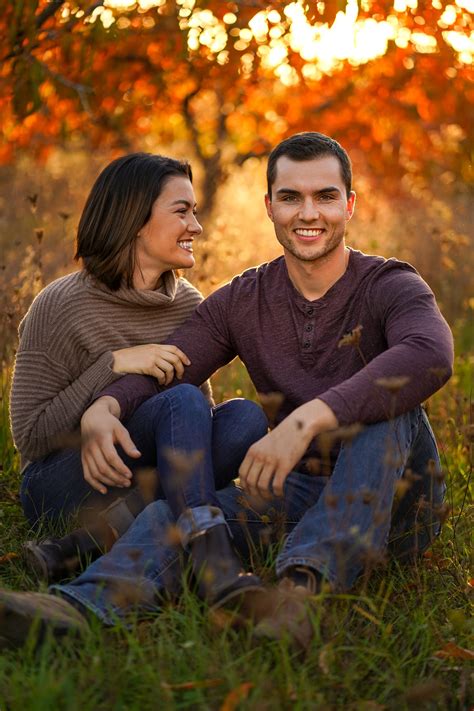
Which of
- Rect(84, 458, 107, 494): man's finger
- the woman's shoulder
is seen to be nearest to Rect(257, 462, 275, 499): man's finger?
Rect(84, 458, 107, 494): man's finger

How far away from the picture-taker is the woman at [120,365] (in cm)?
292

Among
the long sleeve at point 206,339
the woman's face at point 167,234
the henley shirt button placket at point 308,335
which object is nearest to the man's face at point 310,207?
the henley shirt button placket at point 308,335

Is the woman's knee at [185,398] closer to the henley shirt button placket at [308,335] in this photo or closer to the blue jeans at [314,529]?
the blue jeans at [314,529]

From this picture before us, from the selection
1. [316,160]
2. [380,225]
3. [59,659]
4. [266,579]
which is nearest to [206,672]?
[59,659]

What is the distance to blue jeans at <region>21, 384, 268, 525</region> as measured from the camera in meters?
2.75

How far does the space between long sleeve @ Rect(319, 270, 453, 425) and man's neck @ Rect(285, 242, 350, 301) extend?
255 millimetres

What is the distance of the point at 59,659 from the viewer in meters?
2.27

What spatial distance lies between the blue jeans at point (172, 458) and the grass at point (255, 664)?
13.0 inches

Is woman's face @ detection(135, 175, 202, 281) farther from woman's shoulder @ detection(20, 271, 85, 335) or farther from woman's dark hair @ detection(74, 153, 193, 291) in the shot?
woman's shoulder @ detection(20, 271, 85, 335)

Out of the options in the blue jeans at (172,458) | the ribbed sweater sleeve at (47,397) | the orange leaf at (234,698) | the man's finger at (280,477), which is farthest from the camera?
the ribbed sweater sleeve at (47,397)

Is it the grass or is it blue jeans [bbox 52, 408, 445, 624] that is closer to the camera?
the grass

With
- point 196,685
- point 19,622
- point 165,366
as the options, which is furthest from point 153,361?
point 196,685

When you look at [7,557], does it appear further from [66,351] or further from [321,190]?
[321,190]

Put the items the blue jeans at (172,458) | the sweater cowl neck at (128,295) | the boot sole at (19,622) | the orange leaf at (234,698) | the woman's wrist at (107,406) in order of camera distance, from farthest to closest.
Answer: the sweater cowl neck at (128,295)
the woman's wrist at (107,406)
the blue jeans at (172,458)
the boot sole at (19,622)
the orange leaf at (234,698)
